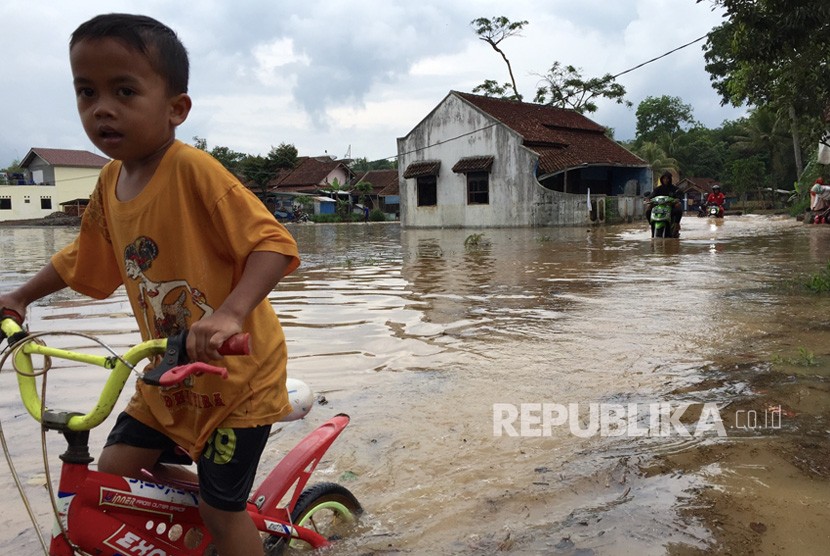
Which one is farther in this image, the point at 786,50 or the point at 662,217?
the point at 662,217

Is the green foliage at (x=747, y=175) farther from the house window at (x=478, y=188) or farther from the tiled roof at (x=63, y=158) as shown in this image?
the tiled roof at (x=63, y=158)

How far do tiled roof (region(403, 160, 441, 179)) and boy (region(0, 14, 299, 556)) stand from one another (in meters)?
27.7

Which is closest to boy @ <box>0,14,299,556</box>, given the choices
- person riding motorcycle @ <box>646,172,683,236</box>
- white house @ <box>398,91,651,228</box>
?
person riding motorcycle @ <box>646,172,683,236</box>

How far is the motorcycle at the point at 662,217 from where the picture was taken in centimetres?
1481

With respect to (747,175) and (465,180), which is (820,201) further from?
(747,175)

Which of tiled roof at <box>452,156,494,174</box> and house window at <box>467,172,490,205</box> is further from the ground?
tiled roof at <box>452,156,494,174</box>

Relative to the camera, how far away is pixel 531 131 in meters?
28.3

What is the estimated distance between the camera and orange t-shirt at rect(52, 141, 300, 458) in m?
1.66

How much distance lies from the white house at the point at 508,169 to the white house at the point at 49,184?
29.8m

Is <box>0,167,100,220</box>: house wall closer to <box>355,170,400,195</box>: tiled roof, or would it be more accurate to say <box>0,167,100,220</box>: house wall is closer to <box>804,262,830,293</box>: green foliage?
<box>355,170,400,195</box>: tiled roof

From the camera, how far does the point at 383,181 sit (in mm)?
53938

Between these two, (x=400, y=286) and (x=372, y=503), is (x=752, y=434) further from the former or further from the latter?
(x=400, y=286)

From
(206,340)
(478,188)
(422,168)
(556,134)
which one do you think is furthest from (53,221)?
(206,340)

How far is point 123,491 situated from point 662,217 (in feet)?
48.9
